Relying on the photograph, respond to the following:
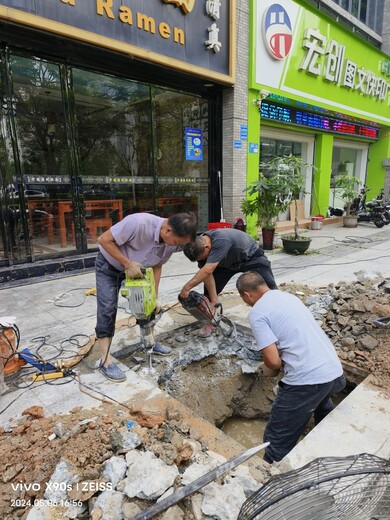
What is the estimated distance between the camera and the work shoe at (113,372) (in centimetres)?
271

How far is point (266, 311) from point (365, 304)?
75.9 inches

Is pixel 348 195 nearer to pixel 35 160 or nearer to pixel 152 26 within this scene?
pixel 152 26

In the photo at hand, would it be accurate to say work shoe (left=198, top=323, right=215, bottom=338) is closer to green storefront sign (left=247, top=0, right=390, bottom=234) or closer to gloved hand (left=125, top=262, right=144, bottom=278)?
gloved hand (left=125, top=262, right=144, bottom=278)

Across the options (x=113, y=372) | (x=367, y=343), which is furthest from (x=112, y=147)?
(x=367, y=343)

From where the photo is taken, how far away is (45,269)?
5.70 m

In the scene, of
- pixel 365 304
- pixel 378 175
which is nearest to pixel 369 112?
pixel 378 175

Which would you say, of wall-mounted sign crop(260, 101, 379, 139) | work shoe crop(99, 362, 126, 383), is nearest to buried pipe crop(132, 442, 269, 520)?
work shoe crop(99, 362, 126, 383)

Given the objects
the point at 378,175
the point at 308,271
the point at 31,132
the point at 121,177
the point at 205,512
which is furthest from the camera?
the point at 378,175

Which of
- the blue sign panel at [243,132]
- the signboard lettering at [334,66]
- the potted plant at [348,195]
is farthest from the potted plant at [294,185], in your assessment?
the signboard lettering at [334,66]

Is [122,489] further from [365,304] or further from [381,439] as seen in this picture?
[365,304]

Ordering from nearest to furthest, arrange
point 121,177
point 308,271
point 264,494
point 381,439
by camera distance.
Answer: point 264,494
point 381,439
point 308,271
point 121,177

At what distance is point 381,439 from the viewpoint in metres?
2.14

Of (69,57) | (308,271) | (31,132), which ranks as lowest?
(308,271)

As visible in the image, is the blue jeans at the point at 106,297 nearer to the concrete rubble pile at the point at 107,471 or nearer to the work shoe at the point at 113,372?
the work shoe at the point at 113,372
